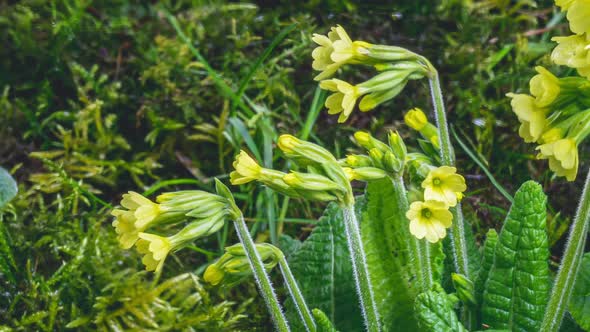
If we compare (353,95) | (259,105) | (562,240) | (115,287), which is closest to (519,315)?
(353,95)

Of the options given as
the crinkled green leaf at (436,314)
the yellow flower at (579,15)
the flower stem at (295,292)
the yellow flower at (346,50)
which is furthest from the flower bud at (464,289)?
the yellow flower at (579,15)

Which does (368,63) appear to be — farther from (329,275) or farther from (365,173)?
(329,275)

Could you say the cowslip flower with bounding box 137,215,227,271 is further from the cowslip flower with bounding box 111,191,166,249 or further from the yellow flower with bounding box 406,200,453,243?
the yellow flower with bounding box 406,200,453,243

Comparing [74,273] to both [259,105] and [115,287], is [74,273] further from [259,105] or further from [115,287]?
[259,105]

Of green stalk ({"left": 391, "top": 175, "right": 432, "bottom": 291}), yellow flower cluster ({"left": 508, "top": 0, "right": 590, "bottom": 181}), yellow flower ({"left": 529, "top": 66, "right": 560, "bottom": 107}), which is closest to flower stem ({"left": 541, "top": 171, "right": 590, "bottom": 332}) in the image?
yellow flower cluster ({"left": 508, "top": 0, "right": 590, "bottom": 181})

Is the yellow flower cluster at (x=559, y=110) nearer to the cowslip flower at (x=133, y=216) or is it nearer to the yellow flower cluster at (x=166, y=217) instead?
the yellow flower cluster at (x=166, y=217)

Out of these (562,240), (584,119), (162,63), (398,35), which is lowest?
(562,240)

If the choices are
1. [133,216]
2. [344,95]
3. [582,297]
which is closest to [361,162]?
[344,95]
